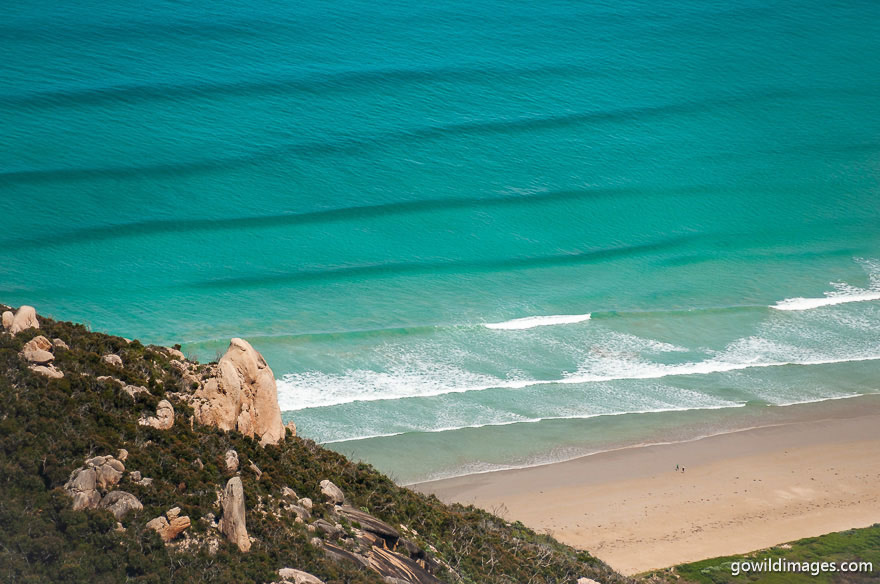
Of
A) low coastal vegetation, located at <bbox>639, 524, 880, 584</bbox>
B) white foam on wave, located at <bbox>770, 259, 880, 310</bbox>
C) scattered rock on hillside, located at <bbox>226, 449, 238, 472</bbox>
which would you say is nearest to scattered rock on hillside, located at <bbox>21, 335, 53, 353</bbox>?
scattered rock on hillside, located at <bbox>226, 449, 238, 472</bbox>

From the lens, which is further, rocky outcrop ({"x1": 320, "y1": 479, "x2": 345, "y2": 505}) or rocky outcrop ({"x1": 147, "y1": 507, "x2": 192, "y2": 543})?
rocky outcrop ({"x1": 320, "y1": 479, "x2": 345, "y2": 505})

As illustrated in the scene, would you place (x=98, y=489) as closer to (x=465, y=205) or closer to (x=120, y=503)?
(x=120, y=503)

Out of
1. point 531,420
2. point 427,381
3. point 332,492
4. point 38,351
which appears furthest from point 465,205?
point 38,351

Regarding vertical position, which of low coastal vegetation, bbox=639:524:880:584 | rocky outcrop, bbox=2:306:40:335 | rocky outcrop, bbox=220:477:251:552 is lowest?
low coastal vegetation, bbox=639:524:880:584

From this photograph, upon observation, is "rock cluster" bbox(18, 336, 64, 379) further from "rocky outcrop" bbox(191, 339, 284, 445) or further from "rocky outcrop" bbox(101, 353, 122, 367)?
"rocky outcrop" bbox(191, 339, 284, 445)

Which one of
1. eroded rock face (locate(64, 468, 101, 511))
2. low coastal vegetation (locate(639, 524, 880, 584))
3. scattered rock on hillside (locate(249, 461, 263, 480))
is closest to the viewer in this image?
eroded rock face (locate(64, 468, 101, 511))

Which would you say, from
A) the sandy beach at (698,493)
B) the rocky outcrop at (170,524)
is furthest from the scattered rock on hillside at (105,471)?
the sandy beach at (698,493)

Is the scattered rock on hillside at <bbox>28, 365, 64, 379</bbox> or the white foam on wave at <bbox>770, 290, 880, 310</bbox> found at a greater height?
the scattered rock on hillside at <bbox>28, 365, 64, 379</bbox>

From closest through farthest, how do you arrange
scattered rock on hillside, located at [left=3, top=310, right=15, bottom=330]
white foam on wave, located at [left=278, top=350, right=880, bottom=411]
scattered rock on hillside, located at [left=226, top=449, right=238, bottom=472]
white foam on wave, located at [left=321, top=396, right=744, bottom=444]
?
scattered rock on hillside, located at [left=3, top=310, right=15, bottom=330] → scattered rock on hillside, located at [left=226, top=449, right=238, bottom=472] → white foam on wave, located at [left=321, top=396, right=744, bottom=444] → white foam on wave, located at [left=278, top=350, right=880, bottom=411]

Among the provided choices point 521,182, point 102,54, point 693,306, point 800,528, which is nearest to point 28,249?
point 102,54
